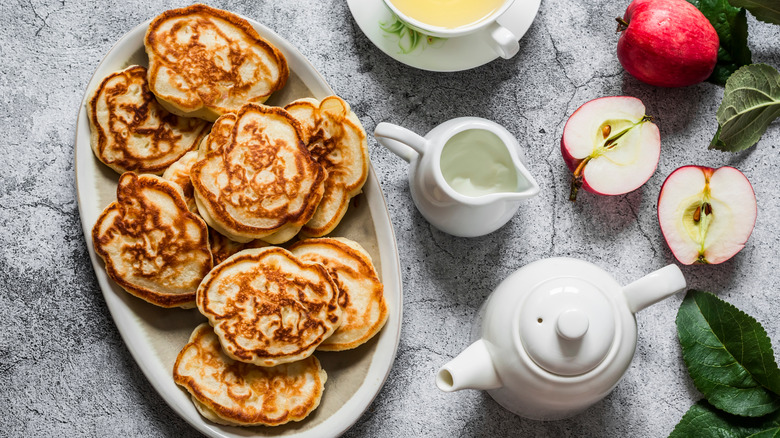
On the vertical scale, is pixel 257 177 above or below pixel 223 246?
above

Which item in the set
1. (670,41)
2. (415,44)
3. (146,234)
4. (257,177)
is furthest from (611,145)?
(146,234)

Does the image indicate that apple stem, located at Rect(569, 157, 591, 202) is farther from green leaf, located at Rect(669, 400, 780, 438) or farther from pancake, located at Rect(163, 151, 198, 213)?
pancake, located at Rect(163, 151, 198, 213)

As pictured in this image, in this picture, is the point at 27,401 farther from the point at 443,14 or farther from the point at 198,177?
the point at 443,14

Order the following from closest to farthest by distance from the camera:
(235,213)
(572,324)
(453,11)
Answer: (572,324), (235,213), (453,11)

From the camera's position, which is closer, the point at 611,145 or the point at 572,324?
the point at 572,324

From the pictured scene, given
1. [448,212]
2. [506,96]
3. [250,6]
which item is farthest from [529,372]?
[250,6]

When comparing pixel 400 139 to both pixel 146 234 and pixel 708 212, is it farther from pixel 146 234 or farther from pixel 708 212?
pixel 708 212
